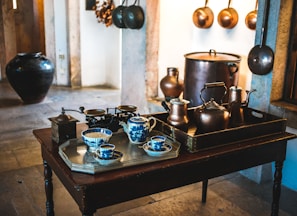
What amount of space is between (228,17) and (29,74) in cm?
273

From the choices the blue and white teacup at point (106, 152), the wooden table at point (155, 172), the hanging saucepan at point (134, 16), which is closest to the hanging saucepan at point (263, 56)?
the wooden table at point (155, 172)

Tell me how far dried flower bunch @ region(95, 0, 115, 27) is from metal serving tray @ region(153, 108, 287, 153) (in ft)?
13.6

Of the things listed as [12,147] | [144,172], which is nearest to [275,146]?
[144,172]

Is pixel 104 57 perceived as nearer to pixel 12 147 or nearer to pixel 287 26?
pixel 12 147

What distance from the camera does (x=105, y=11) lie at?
5.93 m

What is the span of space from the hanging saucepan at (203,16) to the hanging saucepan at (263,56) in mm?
1215

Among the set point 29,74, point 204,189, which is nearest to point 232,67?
point 204,189

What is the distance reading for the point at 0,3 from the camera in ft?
21.2

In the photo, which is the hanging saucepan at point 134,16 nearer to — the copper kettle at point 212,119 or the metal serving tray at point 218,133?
the metal serving tray at point 218,133

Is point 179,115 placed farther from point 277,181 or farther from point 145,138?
point 277,181

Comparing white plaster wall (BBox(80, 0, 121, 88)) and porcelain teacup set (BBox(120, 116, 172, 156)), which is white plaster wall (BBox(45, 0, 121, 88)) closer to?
white plaster wall (BBox(80, 0, 121, 88))

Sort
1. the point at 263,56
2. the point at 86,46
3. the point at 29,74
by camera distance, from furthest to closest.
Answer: the point at 86,46 → the point at 29,74 → the point at 263,56

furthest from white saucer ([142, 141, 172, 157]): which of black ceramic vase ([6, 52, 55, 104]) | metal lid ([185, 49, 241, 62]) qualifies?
black ceramic vase ([6, 52, 55, 104])

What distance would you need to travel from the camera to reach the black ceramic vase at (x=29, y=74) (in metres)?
4.84
